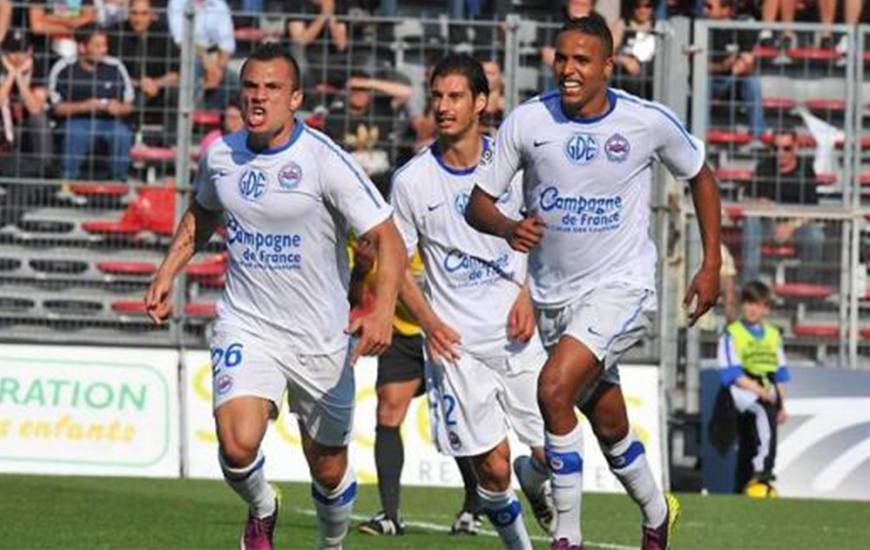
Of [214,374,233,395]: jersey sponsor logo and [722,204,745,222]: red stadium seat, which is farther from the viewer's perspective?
[722,204,745,222]: red stadium seat

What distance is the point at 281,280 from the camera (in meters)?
11.2

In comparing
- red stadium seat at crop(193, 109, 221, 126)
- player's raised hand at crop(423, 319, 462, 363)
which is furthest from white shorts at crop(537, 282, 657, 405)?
red stadium seat at crop(193, 109, 221, 126)

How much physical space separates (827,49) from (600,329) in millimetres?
11972

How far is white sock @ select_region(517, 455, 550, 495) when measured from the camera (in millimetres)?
13438

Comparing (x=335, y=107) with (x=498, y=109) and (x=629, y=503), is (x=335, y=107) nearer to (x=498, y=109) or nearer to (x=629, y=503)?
A: (x=498, y=109)

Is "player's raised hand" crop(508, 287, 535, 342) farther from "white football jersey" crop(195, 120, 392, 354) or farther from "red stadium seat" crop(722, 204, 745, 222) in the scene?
"red stadium seat" crop(722, 204, 745, 222)

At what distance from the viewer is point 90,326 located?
71.3 feet

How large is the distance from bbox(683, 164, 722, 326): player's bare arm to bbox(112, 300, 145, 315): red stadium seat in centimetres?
1058

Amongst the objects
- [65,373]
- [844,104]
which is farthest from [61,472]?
[844,104]

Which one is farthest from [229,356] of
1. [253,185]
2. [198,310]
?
[198,310]

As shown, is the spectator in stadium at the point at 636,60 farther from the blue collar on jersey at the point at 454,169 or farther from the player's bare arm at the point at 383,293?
the player's bare arm at the point at 383,293

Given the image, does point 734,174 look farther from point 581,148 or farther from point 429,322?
point 581,148

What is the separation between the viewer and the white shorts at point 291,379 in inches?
439

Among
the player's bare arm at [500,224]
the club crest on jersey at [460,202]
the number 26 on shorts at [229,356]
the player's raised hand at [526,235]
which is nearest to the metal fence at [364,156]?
the club crest on jersey at [460,202]
